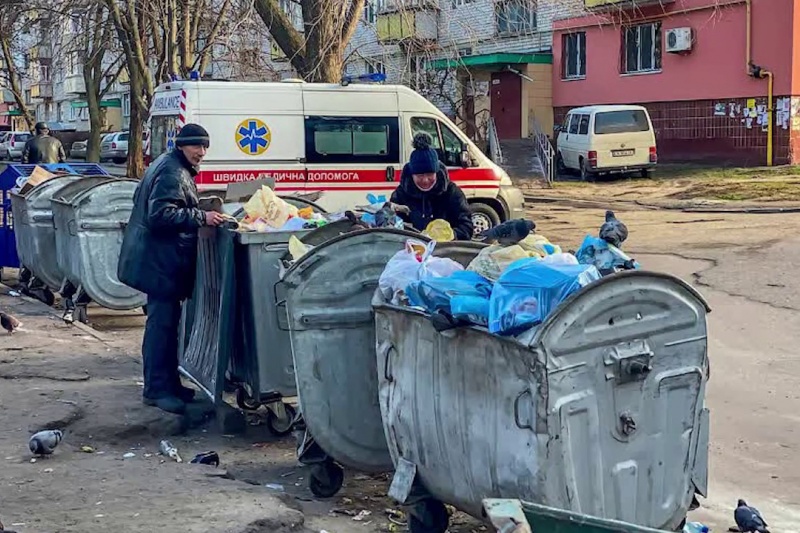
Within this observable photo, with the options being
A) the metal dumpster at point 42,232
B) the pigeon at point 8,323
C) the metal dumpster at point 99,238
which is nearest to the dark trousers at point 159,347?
the pigeon at point 8,323

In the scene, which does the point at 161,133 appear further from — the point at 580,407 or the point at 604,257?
the point at 580,407

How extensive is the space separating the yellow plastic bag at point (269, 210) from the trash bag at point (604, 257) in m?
2.34

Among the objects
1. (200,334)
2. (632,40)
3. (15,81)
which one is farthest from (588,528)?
(15,81)

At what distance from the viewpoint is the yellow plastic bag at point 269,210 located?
666cm

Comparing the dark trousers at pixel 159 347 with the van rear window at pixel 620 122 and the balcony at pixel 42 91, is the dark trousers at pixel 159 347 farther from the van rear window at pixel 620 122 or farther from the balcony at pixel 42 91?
the balcony at pixel 42 91

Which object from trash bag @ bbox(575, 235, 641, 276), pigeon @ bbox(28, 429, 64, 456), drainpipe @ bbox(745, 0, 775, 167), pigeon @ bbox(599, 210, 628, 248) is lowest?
pigeon @ bbox(28, 429, 64, 456)

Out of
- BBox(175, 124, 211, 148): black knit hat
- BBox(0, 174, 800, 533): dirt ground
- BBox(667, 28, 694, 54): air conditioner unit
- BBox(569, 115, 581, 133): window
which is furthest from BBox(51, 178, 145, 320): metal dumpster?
BBox(667, 28, 694, 54): air conditioner unit

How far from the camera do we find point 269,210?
6.71 meters

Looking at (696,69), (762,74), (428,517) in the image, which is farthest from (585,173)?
(428,517)

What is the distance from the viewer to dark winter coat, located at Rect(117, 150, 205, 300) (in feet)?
22.3

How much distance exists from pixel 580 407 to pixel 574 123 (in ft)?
82.1

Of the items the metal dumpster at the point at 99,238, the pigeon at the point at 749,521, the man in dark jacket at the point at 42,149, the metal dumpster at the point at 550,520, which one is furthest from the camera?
the man in dark jacket at the point at 42,149

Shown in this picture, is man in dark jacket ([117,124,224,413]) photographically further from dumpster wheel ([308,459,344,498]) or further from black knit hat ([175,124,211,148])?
dumpster wheel ([308,459,344,498])

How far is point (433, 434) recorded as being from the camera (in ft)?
15.4
